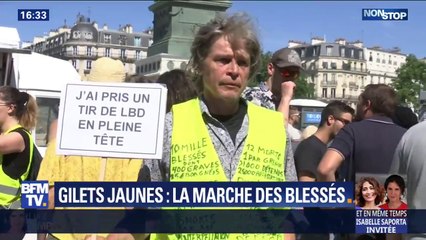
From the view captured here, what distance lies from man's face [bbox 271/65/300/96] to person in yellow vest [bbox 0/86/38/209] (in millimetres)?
1577

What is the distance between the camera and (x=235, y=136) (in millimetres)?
2779

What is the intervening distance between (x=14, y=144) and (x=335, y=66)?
4168 inches

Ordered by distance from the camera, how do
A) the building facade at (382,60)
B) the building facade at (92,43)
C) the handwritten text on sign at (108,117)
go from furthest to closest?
the building facade at (382,60), the building facade at (92,43), the handwritten text on sign at (108,117)

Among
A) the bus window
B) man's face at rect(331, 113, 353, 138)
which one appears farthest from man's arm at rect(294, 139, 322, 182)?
the bus window

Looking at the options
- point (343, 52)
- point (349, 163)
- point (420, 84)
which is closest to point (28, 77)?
point (349, 163)

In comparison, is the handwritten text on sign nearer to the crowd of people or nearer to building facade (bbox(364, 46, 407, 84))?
the crowd of people

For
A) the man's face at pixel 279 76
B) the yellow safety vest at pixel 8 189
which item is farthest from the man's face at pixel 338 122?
the yellow safety vest at pixel 8 189

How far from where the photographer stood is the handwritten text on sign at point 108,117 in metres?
3.06

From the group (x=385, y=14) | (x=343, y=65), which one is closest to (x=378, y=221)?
(x=385, y=14)

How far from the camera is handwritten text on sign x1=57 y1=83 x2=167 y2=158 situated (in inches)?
121

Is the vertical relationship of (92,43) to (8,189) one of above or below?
above

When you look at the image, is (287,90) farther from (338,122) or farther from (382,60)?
(382,60)

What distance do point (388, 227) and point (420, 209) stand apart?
1.75ft

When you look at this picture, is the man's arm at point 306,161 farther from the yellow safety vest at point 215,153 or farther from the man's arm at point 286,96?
the yellow safety vest at point 215,153
